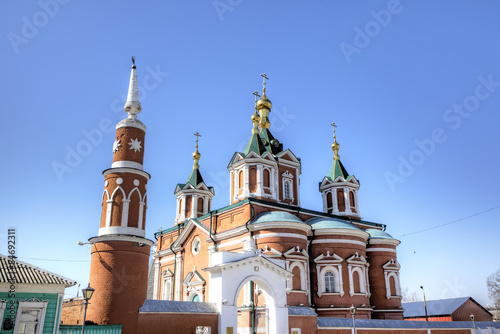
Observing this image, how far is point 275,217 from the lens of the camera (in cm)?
2723

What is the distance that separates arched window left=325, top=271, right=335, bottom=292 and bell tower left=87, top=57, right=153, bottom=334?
576 inches

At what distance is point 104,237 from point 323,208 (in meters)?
24.1

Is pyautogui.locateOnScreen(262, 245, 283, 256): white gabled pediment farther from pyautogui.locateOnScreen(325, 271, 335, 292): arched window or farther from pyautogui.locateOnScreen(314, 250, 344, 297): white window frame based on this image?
pyautogui.locateOnScreen(325, 271, 335, 292): arched window

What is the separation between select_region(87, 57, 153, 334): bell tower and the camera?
51.2 feet

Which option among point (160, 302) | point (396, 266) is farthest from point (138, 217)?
point (396, 266)

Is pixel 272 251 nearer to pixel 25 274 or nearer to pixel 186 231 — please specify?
pixel 186 231

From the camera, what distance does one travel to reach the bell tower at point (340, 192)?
35719 mm

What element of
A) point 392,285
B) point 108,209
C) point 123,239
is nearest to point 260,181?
point 392,285

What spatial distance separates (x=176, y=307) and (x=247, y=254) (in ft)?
14.6

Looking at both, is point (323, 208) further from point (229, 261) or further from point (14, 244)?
point (14, 244)

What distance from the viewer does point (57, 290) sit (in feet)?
47.9

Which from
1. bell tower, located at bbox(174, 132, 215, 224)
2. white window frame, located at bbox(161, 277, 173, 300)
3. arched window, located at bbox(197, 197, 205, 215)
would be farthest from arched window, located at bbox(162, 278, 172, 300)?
arched window, located at bbox(197, 197, 205, 215)

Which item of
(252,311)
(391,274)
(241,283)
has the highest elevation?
(391,274)

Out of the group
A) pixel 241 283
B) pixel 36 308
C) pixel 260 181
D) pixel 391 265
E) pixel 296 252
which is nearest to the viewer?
pixel 36 308
